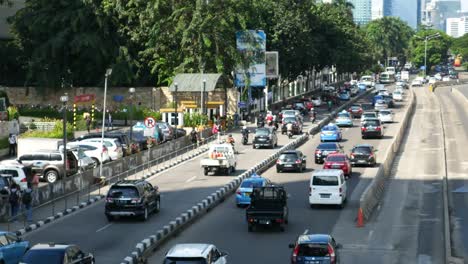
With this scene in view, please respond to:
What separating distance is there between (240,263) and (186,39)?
55.2 meters

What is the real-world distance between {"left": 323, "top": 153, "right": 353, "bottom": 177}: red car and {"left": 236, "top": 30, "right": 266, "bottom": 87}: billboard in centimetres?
3722

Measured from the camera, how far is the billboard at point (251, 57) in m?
86.6

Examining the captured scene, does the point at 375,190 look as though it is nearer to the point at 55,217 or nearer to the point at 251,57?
the point at 55,217

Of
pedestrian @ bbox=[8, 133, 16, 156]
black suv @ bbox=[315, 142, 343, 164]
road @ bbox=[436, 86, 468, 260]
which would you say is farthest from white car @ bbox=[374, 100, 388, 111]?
pedestrian @ bbox=[8, 133, 16, 156]

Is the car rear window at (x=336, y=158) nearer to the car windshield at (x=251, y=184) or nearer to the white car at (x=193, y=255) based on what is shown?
the car windshield at (x=251, y=184)

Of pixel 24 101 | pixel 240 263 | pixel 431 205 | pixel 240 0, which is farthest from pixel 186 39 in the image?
pixel 240 263

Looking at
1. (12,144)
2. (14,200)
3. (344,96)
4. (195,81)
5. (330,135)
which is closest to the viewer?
(14,200)

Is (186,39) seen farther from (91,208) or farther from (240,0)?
(91,208)

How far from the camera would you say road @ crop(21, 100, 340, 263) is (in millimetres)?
31853

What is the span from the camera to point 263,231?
34.8 metres

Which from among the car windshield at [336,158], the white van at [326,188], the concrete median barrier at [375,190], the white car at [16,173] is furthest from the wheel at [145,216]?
the car windshield at [336,158]

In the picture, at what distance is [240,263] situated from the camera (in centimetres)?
2920

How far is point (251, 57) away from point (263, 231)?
174 feet

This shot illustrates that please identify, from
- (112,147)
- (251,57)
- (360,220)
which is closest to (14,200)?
(360,220)
